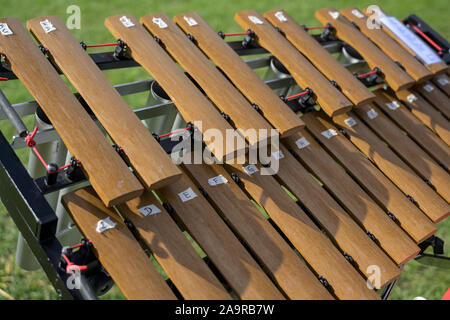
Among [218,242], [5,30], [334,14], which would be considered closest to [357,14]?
[334,14]

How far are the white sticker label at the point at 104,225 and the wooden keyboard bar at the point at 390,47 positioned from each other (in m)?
2.19

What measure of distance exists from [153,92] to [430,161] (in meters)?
1.64

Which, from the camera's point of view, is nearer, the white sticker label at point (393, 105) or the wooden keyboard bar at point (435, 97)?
the white sticker label at point (393, 105)

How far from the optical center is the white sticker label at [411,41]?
323cm

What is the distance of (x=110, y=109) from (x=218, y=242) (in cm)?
75

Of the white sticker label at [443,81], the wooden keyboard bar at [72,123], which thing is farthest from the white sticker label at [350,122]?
the wooden keyboard bar at [72,123]

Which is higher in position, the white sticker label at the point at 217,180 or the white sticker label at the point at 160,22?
the white sticker label at the point at 160,22

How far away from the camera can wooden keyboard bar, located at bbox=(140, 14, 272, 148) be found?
7.20 feet

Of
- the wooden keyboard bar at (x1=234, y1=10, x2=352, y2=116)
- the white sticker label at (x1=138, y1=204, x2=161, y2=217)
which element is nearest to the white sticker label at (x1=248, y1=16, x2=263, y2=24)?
the wooden keyboard bar at (x1=234, y1=10, x2=352, y2=116)

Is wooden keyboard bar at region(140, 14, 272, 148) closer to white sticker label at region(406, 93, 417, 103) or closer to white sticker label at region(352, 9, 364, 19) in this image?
white sticker label at region(406, 93, 417, 103)

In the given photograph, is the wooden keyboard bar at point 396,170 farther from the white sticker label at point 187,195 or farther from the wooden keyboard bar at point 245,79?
the white sticker label at point 187,195

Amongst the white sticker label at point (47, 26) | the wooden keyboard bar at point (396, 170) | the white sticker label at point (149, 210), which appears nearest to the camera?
the white sticker label at point (149, 210)

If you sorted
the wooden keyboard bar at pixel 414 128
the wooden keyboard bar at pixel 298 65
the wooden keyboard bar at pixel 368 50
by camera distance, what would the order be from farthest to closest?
1. the wooden keyboard bar at pixel 368 50
2. the wooden keyboard bar at pixel 414 128
3. the wooden keyboard bar at pixel 298 65
